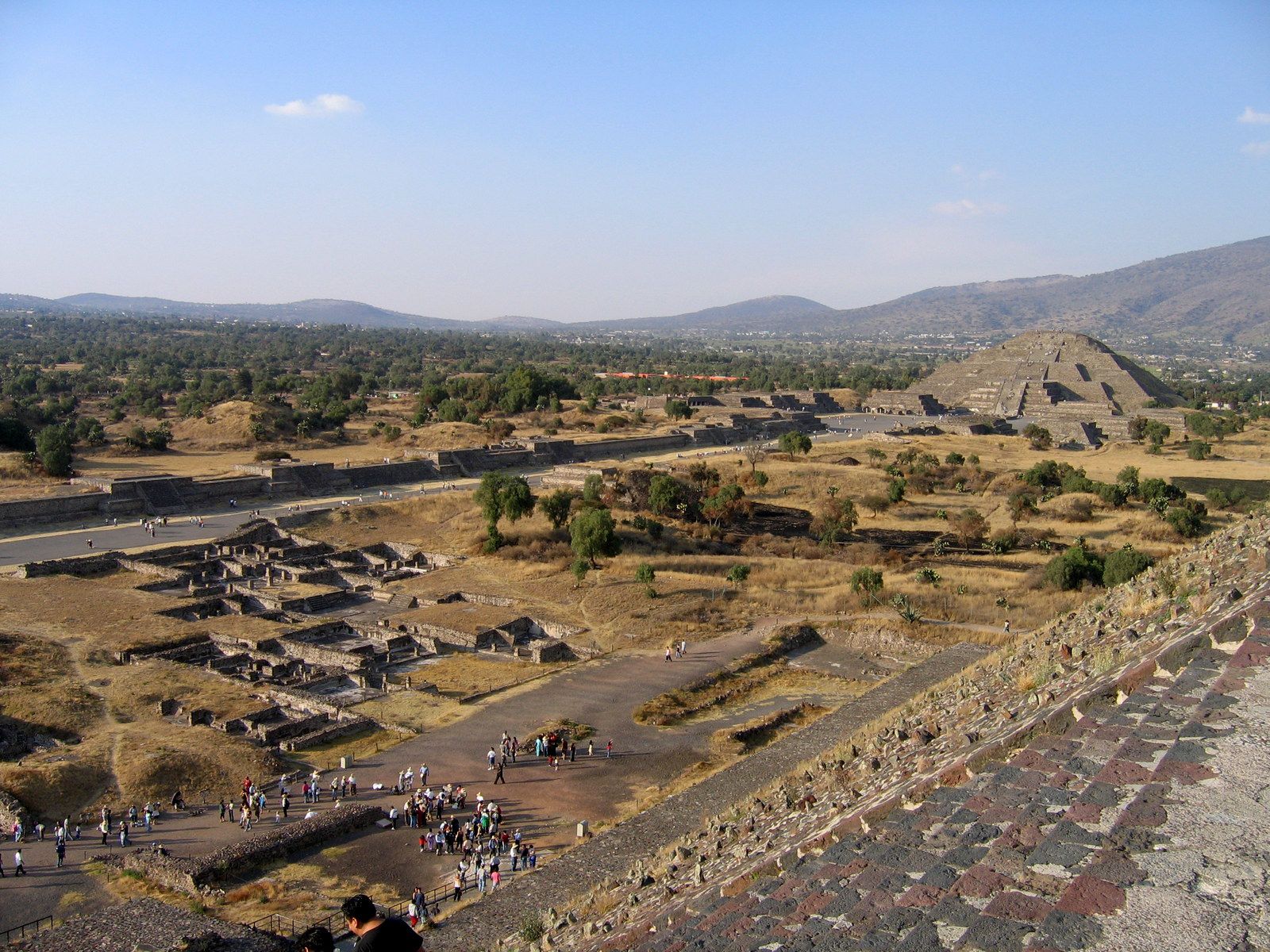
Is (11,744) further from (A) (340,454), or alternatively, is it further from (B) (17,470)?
(A) (340,454)

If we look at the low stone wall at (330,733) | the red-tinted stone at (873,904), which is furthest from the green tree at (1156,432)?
the red-tinted stone at (873,904)

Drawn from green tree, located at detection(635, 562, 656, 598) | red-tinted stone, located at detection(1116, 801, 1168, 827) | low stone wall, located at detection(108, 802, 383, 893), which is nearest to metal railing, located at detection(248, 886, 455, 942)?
low stone wall, located at detection(108, 802, 383, 893)

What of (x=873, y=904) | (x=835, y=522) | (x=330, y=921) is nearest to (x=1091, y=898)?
(x=873, y=904)

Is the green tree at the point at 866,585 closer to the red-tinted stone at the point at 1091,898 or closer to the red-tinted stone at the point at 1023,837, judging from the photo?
the red-tinted stone at the point at 1023,837

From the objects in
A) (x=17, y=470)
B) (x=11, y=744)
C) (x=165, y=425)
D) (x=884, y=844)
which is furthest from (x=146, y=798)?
(x=165, y=425)

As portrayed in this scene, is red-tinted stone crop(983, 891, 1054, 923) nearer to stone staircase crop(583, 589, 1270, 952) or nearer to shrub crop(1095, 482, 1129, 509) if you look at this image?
stone staircase crop(583, 589, 1270, 952)

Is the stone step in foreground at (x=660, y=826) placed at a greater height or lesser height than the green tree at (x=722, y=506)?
lesser

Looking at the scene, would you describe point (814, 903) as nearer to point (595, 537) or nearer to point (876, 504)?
point (595, 537)
